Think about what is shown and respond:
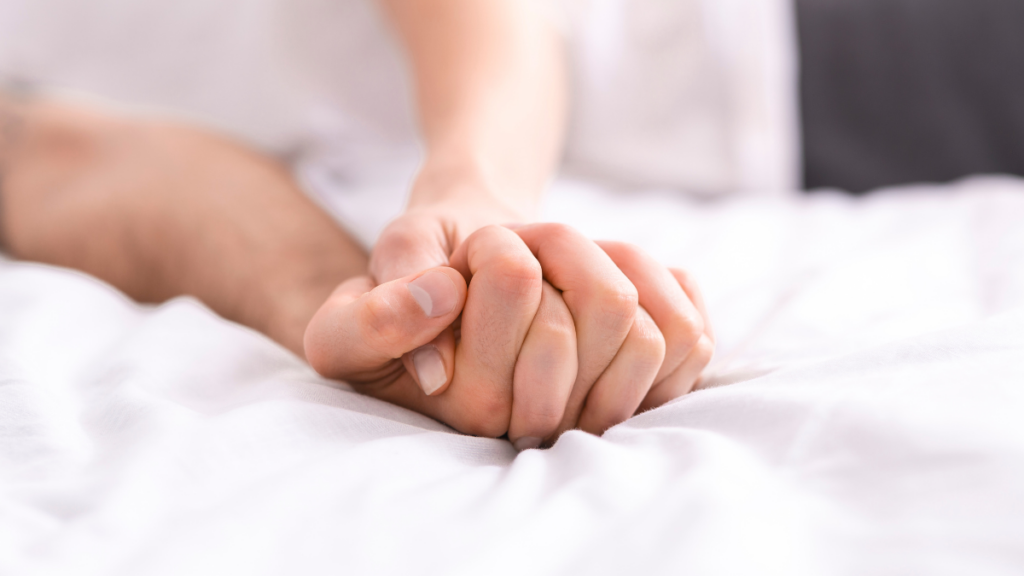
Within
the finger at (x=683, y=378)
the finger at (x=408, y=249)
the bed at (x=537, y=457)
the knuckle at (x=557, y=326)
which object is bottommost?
the finger at (x=683, y=378)

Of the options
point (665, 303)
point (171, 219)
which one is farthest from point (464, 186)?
point (171, 219)

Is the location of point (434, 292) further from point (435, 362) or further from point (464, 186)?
point (464, 186)

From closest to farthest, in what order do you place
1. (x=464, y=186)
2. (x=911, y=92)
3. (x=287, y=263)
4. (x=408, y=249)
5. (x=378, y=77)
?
(x=408, y=249) < (x=464, y=186) < (x=287, y=263) < (x=378, y=77) < (x=911, y=92)

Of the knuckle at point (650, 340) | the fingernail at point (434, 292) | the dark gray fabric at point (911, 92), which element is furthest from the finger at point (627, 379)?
the dark gray fabric at point (911, 92)

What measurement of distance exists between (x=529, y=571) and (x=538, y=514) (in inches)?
1.3

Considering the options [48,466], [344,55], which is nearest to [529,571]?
[48,466]

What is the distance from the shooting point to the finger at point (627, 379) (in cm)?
40

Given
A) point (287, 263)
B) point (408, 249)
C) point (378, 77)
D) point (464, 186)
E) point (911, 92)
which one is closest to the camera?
point (408, 249)

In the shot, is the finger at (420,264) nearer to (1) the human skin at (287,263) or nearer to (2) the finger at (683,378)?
(1) the human skin at (287,263)

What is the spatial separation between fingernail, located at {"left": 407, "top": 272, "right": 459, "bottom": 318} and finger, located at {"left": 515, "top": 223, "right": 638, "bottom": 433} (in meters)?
0.06

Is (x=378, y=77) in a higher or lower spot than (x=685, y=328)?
higher

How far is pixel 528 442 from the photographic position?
1.38ft

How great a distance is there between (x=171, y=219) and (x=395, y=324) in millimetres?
494

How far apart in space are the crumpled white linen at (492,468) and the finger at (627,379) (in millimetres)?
20
